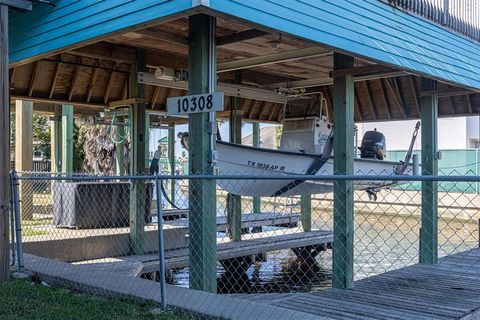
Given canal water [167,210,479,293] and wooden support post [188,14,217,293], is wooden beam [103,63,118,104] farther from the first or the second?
wooden support post [188,14,217,293]

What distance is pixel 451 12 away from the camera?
9.95 meters

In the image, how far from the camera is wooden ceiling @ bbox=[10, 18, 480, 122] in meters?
7.76

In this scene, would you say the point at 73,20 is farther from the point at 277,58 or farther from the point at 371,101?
the point at 371,101

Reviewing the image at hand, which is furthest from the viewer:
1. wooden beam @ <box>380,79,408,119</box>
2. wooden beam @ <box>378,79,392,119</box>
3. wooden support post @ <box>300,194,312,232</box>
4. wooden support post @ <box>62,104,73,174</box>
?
wooden support post @ <box>62,104,73,174</box>

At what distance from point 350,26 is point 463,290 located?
11.7 ft

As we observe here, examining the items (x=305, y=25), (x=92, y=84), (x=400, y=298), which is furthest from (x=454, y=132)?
(x=305, y=25)

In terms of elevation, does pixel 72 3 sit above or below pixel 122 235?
above

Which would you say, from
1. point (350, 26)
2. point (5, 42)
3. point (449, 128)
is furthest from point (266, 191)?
point (449, 128)

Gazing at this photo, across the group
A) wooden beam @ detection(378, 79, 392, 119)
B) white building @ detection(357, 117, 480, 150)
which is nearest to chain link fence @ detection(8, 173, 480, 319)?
wooden beam @ detection(378, 79, 392, 119)

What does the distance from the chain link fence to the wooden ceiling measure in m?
1.69

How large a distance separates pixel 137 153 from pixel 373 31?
14.6 feet

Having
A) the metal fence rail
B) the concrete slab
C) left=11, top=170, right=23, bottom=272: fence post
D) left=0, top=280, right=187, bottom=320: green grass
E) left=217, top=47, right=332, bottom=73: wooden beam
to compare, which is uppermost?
the metal fence rail

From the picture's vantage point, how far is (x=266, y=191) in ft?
30.2

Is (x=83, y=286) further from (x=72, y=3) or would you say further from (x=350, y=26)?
(x=350, y=26)
